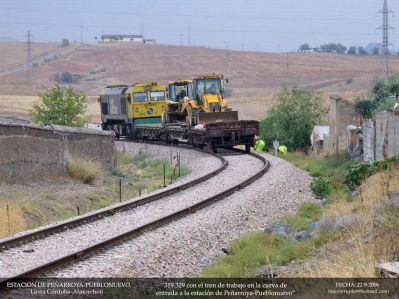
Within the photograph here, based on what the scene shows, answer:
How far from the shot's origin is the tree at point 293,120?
140ft

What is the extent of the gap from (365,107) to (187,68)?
421 ft

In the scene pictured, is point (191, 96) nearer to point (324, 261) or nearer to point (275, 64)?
point (324, 261)

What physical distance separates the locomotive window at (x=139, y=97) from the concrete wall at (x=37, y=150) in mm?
17729

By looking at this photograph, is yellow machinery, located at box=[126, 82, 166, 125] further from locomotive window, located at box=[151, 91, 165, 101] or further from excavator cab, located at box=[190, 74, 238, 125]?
excavator cab, located at box=[190, 74, 238, 125]

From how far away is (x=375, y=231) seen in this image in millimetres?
12688

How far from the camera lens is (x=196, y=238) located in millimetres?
15750

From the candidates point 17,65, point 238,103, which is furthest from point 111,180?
point 17,65

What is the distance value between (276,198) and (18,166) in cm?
775

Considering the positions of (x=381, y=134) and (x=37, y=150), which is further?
(x=381, y=134)

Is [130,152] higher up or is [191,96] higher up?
[191,96]

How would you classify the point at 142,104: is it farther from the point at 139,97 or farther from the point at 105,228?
the point at 105,228

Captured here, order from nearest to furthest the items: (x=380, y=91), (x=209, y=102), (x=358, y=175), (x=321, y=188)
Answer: (x=358, y=175) < (x=321, y=188) < (x=380, y=91) < (x=209, y=102)
